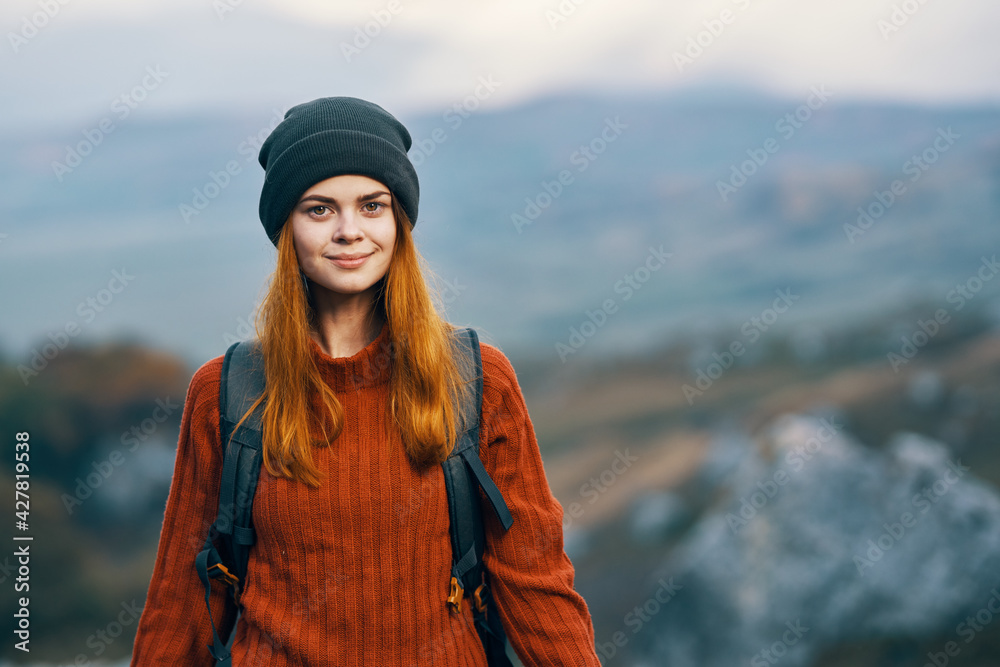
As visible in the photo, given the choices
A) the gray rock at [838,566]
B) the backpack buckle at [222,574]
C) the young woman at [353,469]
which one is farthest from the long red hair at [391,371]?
the gray rock at [838,566]

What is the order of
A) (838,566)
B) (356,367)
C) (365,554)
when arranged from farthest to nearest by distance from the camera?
(838,566)
(356,367)
(365,554)

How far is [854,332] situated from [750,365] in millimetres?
582

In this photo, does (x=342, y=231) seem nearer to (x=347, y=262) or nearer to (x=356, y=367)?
(x=347, y=262)

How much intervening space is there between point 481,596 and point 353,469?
1.08ft

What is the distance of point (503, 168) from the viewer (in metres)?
4.83

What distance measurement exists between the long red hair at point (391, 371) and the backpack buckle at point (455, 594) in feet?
0.68

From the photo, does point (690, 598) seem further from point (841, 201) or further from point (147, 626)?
point (147, 626)

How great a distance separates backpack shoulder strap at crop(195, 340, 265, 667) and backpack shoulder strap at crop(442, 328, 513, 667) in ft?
Result: 1.08

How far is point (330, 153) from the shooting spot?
141cm

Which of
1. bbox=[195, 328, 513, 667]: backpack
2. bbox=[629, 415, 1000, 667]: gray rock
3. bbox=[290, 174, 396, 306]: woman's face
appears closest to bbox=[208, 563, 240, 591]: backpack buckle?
bbox=[195, 328, 513, 667]: backpack

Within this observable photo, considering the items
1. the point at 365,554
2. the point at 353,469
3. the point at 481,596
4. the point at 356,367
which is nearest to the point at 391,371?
the point at 356,367

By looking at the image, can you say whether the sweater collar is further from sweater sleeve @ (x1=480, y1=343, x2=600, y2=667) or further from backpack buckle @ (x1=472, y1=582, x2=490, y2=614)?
backpack buckle @ (x1=472, y1=582, x2=490, y2=614)

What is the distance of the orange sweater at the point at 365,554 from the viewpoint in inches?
54.6

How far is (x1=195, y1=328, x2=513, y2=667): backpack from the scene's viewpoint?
1421 millimetres
